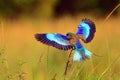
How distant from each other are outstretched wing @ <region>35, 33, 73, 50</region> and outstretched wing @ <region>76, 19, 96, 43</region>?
18 cm

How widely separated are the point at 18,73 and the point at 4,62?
23 centimetres

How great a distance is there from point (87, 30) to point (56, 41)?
0.32 m

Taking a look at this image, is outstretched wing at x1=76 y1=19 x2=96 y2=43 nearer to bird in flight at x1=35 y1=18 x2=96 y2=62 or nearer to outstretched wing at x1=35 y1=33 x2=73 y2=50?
bird in flight at x1=35 y1=18 x2=96 y2=62

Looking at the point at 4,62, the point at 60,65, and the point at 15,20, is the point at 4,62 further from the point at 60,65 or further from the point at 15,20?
the point at 15,20

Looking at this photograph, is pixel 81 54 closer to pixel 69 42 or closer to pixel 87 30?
pixel 69 42

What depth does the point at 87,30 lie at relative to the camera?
3.32 metres

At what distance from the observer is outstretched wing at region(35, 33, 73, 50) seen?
3.02 meters

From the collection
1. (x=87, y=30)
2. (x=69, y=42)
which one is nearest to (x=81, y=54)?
(x=69, y=42)

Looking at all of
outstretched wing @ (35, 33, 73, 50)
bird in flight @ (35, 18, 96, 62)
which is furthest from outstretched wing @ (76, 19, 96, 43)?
outstretched wing @ (35, 33, 73, 50)

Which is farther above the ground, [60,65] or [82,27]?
[82,27]

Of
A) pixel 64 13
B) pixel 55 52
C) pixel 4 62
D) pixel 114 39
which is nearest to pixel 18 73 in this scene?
pixel 4 62

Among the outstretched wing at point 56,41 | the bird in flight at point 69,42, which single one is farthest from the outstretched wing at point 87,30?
the outstretched wing at point 56,41

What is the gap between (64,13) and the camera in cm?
2312

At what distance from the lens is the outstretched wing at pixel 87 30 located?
10.6 feet
